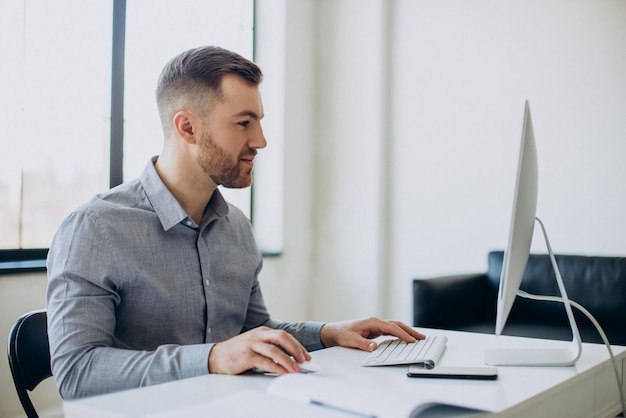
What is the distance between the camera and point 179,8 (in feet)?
11.9

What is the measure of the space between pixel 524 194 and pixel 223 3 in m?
3.22

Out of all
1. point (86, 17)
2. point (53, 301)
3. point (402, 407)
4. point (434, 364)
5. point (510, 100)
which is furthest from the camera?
point (510, 100)

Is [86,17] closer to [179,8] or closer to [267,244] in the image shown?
[179,8]

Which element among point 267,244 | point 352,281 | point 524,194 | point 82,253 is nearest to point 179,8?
point 267,244

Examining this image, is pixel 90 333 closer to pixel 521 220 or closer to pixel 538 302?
pixel 521 220

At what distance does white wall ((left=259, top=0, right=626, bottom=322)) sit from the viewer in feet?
10.9

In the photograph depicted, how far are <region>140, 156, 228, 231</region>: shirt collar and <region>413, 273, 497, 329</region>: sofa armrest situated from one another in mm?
1533

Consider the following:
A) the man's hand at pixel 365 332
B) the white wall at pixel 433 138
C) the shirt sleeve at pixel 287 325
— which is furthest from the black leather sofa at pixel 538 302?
the man's hand at pixel 365 332

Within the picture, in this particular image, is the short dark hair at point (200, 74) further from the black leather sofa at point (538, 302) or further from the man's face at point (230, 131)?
the black leather sofa at point (538, 302)

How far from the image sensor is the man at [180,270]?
1.12 meters

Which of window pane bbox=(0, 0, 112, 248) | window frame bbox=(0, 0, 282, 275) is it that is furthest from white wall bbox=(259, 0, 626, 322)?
window pane bbox=(0, 0, 112, 248)

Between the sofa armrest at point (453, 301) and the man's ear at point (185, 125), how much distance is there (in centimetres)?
162

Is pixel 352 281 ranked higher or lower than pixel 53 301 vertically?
lower

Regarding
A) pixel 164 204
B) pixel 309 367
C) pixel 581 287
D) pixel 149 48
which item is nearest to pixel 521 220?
pixel 309 367
